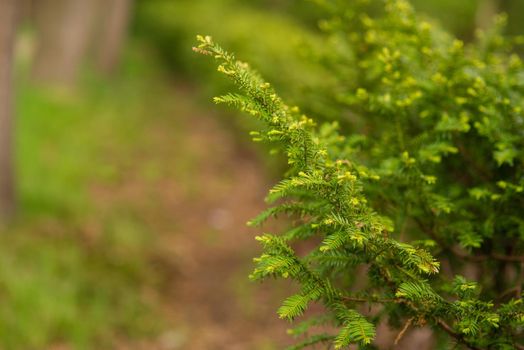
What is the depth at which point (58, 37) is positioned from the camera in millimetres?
9570

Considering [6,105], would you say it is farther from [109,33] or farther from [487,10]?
[487,10]

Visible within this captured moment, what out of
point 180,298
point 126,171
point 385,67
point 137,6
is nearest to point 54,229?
point 180,298

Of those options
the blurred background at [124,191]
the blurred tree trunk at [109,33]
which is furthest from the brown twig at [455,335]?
the blurred tree trunk at [109,33]

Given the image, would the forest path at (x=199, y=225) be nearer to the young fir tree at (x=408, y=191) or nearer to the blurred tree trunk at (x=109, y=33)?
the blurred tree trunk at (x=109, y=33)

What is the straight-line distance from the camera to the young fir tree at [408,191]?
6.00ft

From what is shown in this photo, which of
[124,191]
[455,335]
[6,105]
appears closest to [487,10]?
[124,191]

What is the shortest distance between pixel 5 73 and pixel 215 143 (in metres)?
5.48

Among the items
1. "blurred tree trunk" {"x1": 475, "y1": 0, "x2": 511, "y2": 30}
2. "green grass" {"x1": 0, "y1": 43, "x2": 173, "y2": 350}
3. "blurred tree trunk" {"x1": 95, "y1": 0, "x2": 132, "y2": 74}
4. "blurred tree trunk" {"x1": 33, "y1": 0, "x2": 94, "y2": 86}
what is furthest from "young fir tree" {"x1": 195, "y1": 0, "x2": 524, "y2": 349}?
"blurred tree trunk" {"x1": 475, "y1": 0, "x2": 511, "y2": 30}

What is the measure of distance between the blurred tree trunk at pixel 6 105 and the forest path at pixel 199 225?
4.17ft

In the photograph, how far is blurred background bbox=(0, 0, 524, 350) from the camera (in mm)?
4719

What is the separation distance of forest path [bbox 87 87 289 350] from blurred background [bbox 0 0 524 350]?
0.02 m

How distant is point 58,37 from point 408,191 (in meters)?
8.72

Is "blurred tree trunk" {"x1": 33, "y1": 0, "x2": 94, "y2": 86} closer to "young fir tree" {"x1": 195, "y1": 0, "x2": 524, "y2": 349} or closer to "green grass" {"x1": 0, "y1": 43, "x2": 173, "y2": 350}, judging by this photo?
"green grass" {"x1": 0, "y1": 43, "x2": 173, "y2": 350}

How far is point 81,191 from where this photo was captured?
6.67m
